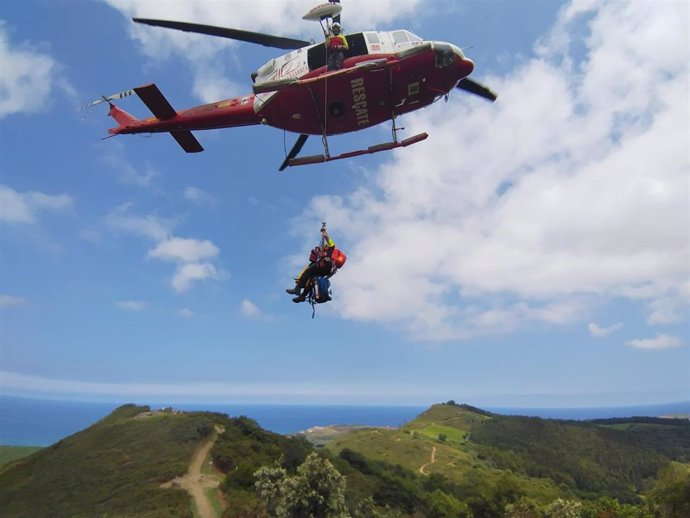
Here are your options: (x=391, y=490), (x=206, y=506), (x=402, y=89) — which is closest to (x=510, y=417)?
(x=391, y=490)

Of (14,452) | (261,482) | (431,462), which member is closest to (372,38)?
(261,482)

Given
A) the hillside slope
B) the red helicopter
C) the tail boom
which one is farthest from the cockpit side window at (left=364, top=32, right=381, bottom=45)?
the hillside slope

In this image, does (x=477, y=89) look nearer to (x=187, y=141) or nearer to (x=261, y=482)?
(x=187, y=141)

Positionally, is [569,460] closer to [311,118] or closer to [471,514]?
[471,514]

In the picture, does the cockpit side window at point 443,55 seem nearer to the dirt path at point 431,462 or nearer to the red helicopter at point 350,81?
the red helicopter at point 350,81

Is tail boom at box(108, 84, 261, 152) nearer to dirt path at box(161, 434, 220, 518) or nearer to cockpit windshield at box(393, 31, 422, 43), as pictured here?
cockpit windshield at box(393, 31, 422, 43)

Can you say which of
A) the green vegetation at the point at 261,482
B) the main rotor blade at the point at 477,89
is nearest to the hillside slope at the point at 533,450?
the green vegetation at the point at 261,482
